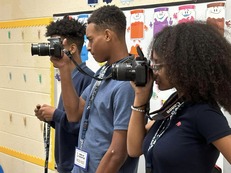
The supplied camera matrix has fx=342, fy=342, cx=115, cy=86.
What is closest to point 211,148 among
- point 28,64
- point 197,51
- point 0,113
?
point 197,51

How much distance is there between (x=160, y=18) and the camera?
76.8 inches

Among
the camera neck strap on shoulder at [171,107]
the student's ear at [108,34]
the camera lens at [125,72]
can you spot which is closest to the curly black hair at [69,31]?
the student's ear at [108,34]

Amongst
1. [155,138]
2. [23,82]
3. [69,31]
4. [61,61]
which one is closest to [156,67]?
[155,138]

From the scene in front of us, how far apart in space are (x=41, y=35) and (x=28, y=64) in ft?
1.14

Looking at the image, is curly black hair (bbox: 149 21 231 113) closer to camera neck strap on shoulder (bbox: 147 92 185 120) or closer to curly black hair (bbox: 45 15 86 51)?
camera neck strap on shoulder (bbox: 147 92 185 120)

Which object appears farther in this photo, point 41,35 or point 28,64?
point 28,64

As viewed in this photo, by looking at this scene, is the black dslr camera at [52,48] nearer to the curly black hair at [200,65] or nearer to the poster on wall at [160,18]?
the poster on wall at [160,18]

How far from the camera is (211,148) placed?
3.35 ft

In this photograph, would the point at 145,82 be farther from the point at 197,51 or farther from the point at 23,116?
the point at 23,116

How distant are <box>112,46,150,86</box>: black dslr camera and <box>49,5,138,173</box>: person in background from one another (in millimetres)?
167

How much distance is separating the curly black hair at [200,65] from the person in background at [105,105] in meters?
0.32

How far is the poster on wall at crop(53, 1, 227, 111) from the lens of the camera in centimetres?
171

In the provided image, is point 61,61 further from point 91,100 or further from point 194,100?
point 194,100

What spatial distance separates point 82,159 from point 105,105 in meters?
0.28
